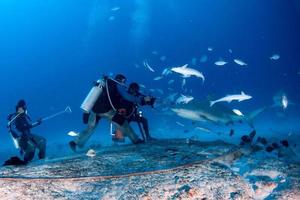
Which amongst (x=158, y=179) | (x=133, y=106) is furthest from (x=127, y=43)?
(x=158, y=179)

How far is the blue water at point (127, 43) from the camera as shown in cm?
9688

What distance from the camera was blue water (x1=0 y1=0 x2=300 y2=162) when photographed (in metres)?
96.9

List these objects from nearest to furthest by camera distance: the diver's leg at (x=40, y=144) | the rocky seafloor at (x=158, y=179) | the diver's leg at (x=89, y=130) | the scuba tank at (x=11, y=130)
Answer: the rocky seafloor at (x=158, y=179) < the diver's leg at (x=89, y=130) < the scuba tank at (x=11, y=130) < the diver's leg at (x=40, y=144)

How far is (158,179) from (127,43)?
13037 cm

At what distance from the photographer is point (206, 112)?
11.0 meters

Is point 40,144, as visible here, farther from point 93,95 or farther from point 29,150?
point 93,95

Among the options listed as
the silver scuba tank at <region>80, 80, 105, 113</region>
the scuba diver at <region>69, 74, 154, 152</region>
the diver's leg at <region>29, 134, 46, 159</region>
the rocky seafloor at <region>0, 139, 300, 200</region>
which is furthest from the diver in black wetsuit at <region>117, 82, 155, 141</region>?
the diver's leg at <region>29, 134, 46, 159</region>

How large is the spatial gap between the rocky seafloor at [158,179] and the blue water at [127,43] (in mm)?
82812

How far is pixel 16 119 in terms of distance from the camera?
9.57 meters

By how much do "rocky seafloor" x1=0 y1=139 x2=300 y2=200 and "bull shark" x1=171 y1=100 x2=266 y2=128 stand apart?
4.91 m

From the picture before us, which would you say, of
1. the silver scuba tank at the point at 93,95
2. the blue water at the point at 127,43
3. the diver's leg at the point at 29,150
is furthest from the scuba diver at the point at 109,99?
the blue water at the point at 127,43

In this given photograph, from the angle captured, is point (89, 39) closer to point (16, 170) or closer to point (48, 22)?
point (48, 22)

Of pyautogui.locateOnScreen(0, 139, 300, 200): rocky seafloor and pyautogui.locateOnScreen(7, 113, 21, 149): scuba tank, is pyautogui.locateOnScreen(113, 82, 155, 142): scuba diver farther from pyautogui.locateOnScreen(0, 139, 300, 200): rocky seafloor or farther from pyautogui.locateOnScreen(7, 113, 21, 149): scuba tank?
pyautogui.locateOnScreen(7, 113, 21, 149): scuba tank

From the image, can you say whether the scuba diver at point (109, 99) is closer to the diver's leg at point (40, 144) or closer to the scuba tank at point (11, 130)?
the scuba tank at point (11, 130)
